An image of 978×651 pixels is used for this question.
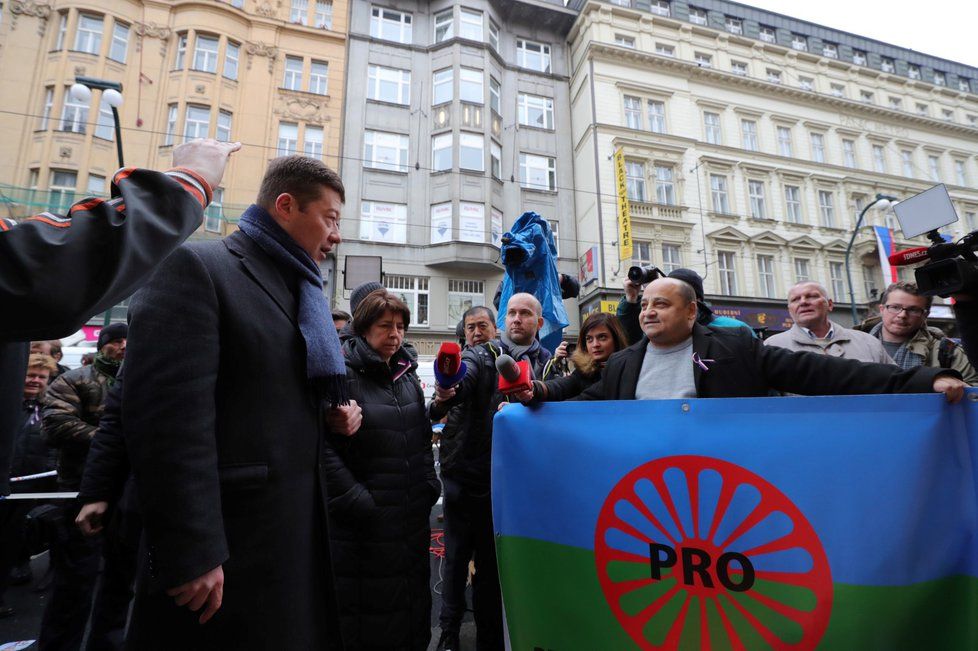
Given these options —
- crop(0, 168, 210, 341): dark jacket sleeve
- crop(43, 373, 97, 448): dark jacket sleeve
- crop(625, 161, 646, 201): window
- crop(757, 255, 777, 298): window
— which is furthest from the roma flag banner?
crop(757, 255, 777, 298): window

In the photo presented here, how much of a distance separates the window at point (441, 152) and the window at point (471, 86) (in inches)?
68.1

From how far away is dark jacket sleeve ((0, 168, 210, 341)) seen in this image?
86 centimetres

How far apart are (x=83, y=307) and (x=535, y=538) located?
1.82m

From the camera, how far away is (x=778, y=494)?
1.71 metres

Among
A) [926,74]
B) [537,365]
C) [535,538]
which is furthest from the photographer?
[926,74]

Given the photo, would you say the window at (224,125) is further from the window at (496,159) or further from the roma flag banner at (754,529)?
the roma flag banner at (754,529)

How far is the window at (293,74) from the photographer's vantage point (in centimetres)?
1836

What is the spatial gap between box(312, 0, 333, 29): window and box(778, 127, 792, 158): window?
68.1ft

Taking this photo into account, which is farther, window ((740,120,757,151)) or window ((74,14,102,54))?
window ((740,120,757,151))

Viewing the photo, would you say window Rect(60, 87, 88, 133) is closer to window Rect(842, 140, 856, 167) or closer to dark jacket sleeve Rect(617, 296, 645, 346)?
dark jacket sleeve Rect(617, 296, 645, 346)

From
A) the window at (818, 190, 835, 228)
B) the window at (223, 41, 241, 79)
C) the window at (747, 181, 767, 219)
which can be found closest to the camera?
the window at (223, 41, 241, 79)

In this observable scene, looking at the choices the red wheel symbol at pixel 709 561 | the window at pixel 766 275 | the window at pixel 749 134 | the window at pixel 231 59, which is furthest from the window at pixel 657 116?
the red wheel symbol at pixel 709 561

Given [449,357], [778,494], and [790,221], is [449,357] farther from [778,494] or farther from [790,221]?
[790,221]

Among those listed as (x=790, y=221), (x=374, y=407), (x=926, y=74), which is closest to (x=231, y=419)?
(x=374, y=407)
